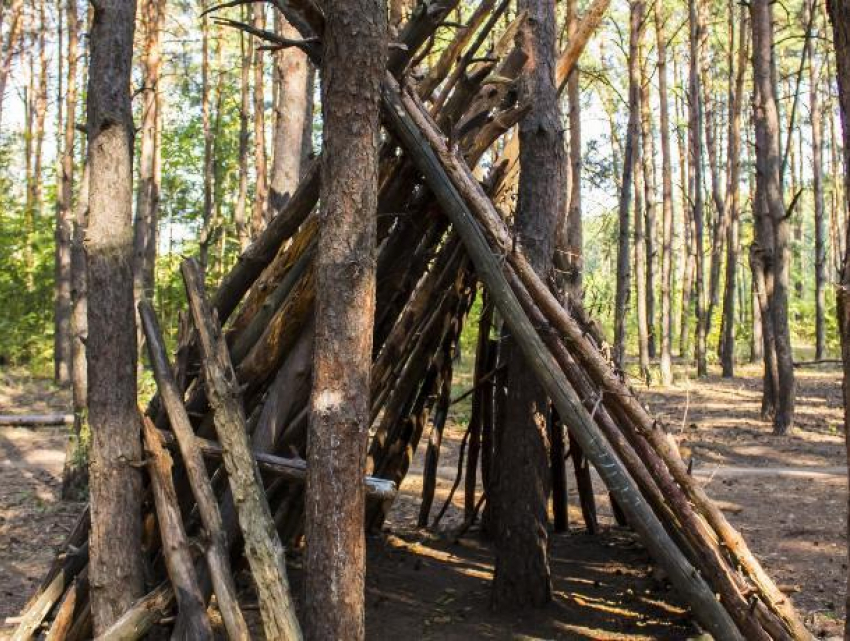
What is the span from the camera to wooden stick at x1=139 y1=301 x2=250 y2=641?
3.95m

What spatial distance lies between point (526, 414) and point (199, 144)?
66.7 feet

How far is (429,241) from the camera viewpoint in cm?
562

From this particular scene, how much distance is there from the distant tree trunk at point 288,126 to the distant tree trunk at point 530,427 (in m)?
3.93

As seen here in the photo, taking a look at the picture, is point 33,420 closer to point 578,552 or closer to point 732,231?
point 578,552

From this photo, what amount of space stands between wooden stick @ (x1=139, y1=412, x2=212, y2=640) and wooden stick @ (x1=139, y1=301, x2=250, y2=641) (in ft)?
0.32

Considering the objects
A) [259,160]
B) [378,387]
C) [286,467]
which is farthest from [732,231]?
[286,467]

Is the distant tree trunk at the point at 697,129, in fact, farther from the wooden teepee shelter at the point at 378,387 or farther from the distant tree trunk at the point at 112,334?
the distant tree trunk at the point at 112,334

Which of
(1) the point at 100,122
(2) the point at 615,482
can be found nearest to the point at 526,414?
(2) the point at 615,482

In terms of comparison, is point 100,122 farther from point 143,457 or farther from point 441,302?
point 441,302

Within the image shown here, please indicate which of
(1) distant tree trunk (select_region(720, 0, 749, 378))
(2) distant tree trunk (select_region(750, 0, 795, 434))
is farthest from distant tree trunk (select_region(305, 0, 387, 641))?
(1) distant tree trunk (select_region(720, 0, 749, 378))

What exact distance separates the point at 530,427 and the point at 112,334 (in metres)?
2.36

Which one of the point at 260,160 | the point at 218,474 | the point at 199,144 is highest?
the point at 199,144

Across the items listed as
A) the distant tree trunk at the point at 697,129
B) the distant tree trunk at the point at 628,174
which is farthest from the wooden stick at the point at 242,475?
the distant tree trunk at the point at 697,129

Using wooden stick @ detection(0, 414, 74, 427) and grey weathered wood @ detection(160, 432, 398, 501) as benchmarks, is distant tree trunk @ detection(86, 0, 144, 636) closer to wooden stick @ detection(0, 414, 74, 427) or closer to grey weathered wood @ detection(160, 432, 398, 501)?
grey weathered wood @ detection(160, 432, 398, 501)
